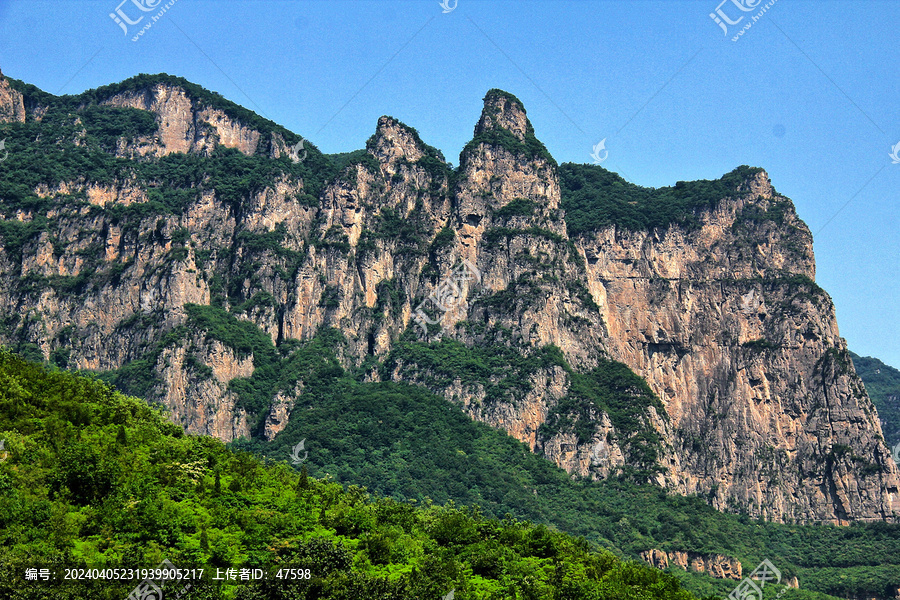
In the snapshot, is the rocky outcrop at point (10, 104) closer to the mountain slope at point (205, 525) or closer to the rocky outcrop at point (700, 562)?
the rocky outcrop at point (700, 562)

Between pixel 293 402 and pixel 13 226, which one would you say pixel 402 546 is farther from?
pixel 13 226

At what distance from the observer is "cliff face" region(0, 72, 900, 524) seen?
15912 cm

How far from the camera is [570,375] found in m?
169

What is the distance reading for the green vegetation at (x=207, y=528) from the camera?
1730 inches

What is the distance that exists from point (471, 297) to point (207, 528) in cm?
13168

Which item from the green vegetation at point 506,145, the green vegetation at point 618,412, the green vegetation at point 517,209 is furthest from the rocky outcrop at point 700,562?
the green vegetation at point 506,145

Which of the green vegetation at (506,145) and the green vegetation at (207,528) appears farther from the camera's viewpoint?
the green vegetation at (506,145)

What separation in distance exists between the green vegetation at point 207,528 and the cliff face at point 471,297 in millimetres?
93291

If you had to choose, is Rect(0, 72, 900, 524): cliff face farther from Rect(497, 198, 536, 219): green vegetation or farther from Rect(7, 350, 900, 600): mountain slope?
Rect(7, 350, 900, 600): mountain slope

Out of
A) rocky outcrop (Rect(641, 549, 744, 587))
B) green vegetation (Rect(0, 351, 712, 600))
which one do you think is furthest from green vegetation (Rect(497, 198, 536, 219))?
green vegetation (Rect(0, 351, 712, 600))

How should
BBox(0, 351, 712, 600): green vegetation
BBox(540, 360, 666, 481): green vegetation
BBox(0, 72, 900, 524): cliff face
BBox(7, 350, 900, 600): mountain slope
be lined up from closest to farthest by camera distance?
BBox(0, 351, 712, 600): green vegetation → BBox(7, 350, 900, 600): mountain slope → BBox(0, 72, 900, 524): cliff face → BBox(540, 360, 666, 481): green vegetation

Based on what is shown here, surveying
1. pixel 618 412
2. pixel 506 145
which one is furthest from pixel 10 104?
pixel 618 412

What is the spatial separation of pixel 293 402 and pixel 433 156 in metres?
61.7

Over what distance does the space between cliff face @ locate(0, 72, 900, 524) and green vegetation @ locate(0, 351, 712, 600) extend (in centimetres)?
9329
